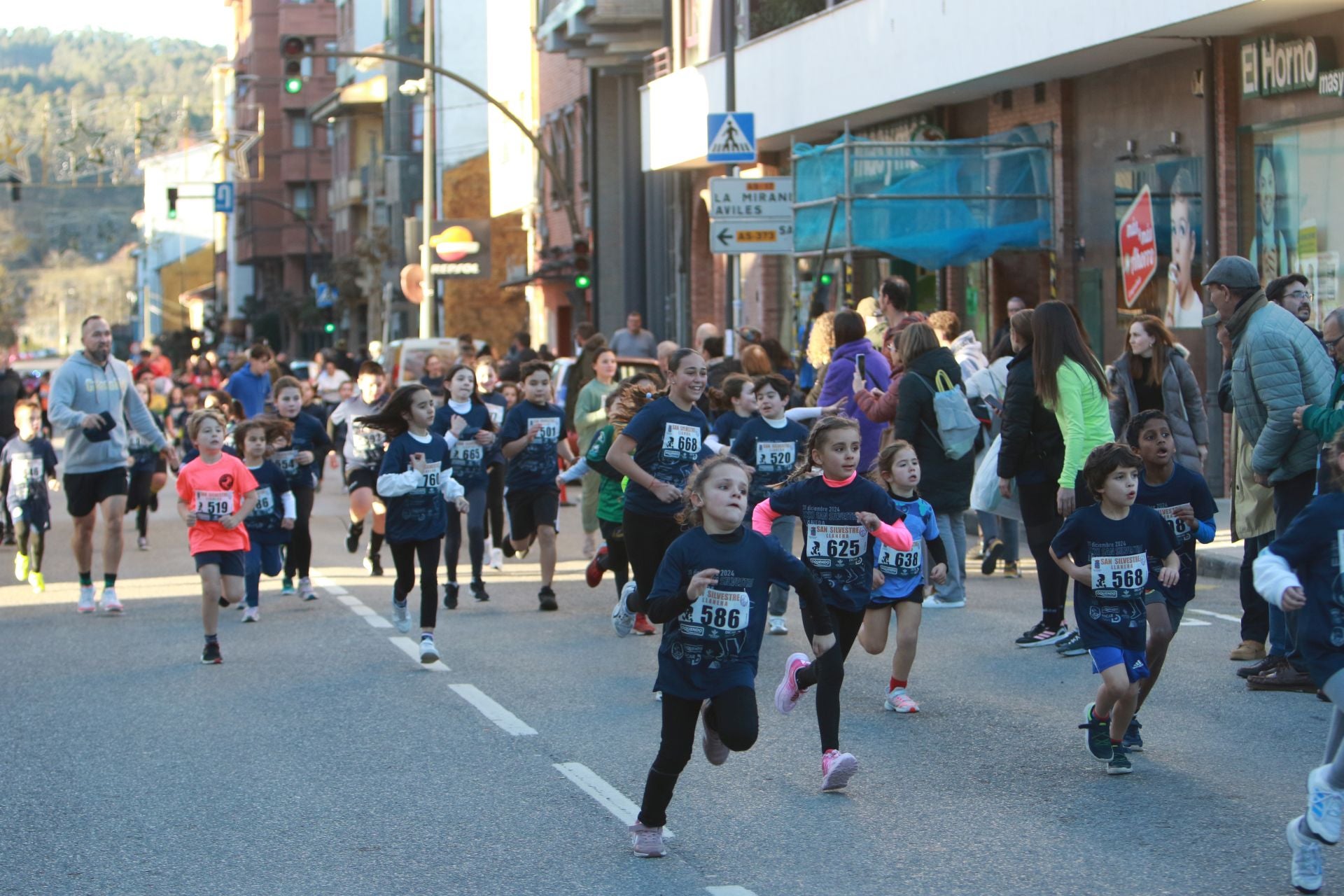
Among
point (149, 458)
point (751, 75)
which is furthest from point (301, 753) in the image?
point (751, 75)

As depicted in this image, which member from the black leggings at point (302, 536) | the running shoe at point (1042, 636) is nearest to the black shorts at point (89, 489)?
the black leggings at point (302, 536)

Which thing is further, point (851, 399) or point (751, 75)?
point (751, 75)

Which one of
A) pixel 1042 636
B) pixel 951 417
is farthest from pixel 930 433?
pixel 1042 636

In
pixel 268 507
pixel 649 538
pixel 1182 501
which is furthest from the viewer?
pixel 268 507

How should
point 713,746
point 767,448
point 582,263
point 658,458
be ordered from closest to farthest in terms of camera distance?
point 713,746
point 658,458
point 767,448
point 582,263

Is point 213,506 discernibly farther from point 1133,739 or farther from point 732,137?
point 732,137

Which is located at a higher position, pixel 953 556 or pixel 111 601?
pixel 953 556

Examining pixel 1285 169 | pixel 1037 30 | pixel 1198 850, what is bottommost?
pixel 1198 850

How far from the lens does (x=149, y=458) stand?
16469mm

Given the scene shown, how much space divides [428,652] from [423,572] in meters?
0.52

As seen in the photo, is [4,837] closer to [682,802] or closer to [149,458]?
[682,802]

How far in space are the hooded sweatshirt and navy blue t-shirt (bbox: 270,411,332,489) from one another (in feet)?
3.25

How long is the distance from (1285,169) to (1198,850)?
41.0 ft

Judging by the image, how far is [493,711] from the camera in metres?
9.20
